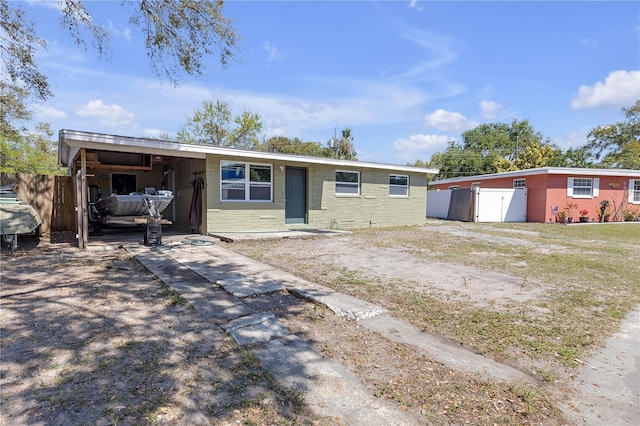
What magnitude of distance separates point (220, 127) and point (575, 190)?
1080 inches

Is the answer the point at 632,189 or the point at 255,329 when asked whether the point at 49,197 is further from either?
the point at 632,189

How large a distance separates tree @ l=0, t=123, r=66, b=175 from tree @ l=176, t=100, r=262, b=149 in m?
9.74

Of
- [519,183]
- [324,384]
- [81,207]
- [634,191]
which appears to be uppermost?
[519,183]

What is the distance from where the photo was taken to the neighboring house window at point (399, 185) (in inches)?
591

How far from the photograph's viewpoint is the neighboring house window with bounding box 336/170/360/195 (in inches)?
524

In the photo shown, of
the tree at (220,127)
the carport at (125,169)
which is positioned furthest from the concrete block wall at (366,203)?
the tree at (220,127)

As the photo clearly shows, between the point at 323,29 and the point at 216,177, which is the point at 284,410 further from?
the point at 323,29

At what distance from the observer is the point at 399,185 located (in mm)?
15305

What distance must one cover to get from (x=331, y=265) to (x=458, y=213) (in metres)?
15.8

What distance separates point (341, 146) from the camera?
40.1 meters

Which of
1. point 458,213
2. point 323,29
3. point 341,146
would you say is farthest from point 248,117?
point 323,29

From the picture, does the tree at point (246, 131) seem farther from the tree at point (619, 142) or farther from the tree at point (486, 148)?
the tree at point (619, 142)

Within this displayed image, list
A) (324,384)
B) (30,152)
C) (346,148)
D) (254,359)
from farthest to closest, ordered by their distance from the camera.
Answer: (346,148) < (30,152) < (254,359) < (324,384)

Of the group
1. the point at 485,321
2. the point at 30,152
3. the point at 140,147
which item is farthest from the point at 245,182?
the point at 30,152
